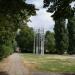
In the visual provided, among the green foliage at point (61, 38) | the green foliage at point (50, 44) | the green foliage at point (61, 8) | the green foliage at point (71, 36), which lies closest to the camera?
the green foliage at point (61, 8)

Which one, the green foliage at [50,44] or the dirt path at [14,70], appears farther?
the green foliage at [50,44]

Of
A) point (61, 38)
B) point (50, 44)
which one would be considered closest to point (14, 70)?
point (61, 38)

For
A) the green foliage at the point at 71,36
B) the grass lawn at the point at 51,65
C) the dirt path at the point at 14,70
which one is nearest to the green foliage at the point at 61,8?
the dirt path at the point at 14,70

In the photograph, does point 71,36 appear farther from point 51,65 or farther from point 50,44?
point 51,65

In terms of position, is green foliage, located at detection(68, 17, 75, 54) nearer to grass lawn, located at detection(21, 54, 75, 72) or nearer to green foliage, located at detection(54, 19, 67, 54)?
green foliage, located at detection(54, 19, 67, 54)

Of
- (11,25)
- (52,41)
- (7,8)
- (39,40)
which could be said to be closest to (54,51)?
(52,41)

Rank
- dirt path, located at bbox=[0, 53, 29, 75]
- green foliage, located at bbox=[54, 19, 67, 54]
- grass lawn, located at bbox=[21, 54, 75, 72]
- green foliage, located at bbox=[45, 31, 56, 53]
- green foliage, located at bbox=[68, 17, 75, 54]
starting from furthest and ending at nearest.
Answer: green foliage, located at bbox=[45, 31, 56, 53] → green foliage, located at bbox=[68, 17, 75, 54] → green foliage, located at bbox=[54, 19, 67, 54] → grass lawn, located at bbox=[21, 54, 75, 72] → dirt path, located at bbox=[0, 53, 29, 75]

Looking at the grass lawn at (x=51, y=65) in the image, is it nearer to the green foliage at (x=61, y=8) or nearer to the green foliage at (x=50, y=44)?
the green foliage at (x=61, y=8)

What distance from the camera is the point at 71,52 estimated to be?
10512cm

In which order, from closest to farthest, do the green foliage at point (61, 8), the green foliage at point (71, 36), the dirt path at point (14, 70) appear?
the green foliage at point (61, 8)
the dirt path at point (14, 70)
the green foliage at point (71, 36)

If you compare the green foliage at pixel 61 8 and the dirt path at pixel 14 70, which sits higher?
the green foliage at pixel 61 8

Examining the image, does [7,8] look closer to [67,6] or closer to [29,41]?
[67,6]

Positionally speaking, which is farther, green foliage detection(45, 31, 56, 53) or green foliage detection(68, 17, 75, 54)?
green foliage detection(45, 31, 56, 53)

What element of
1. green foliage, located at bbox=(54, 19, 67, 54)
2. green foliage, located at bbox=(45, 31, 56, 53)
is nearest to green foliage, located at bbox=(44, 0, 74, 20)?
green foliage, located at bbox=(54, 19, 67, 54)
